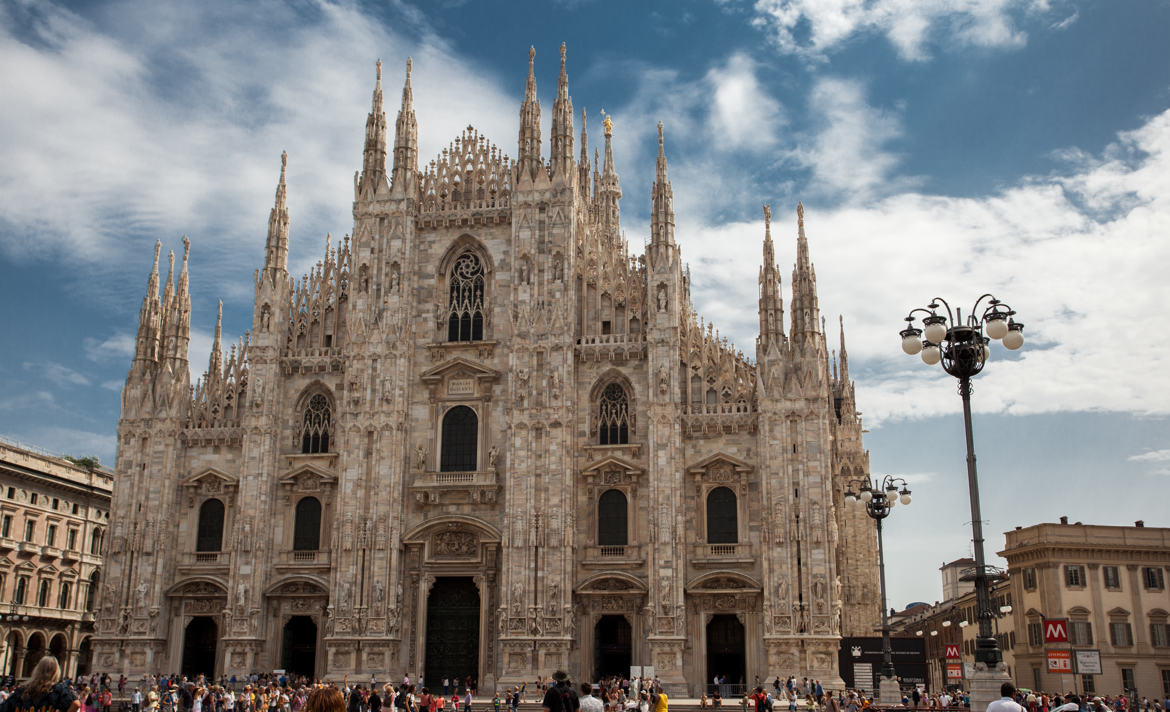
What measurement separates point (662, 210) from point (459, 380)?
34.3 feet

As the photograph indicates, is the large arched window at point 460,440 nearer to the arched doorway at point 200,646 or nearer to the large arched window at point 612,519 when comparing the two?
the large arched window at point 612,519

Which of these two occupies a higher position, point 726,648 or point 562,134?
point 562,134

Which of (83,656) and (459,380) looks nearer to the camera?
(459,380)

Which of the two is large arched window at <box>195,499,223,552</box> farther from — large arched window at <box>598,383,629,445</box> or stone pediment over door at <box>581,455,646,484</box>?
large arched window at <box>598,383,629,445</box>

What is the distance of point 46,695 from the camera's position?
354 inches

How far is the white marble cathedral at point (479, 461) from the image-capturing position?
40688 millimetres

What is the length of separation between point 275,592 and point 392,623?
16.5 feet

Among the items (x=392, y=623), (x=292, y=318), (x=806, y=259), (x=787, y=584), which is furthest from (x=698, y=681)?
(x=292, y=318)

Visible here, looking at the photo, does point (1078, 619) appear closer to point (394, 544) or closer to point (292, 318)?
point (394, 544)

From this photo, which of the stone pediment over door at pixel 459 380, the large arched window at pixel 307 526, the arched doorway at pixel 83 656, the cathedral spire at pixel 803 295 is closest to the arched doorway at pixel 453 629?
the large arched window at pixel 307 526

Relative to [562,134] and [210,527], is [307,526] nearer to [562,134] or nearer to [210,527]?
[210,527]

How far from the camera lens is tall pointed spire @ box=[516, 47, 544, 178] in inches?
1805

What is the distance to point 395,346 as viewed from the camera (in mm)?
44656

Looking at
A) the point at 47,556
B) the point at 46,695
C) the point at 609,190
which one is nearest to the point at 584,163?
the point at 609,190
